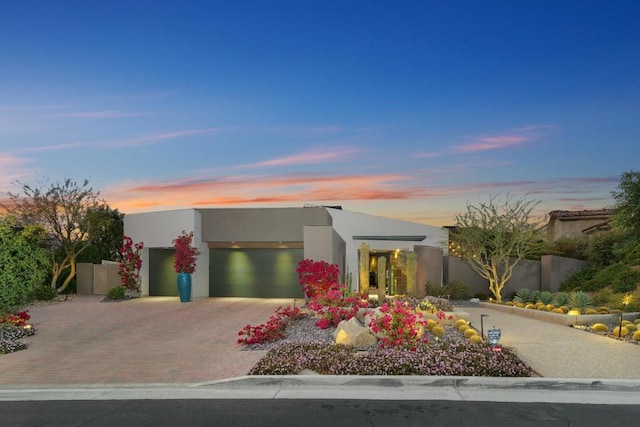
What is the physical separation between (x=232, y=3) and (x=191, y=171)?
9016 millimetres

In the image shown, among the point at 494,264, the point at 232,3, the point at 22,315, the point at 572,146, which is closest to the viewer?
the point at 22,315

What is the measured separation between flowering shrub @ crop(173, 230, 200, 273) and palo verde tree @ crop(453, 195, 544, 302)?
1158cm

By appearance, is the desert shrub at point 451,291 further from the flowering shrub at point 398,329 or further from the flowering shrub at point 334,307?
the flowering shrub at point 398,329

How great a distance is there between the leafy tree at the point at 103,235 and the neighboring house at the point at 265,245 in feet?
7.89

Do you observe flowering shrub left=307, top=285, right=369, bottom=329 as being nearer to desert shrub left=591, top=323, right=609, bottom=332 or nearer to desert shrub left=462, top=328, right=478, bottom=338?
desert shrub left=462, top=328, right=478, bottom=338

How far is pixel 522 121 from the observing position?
17359mm

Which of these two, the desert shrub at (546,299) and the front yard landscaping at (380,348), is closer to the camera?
the front yard landscaping at (380,348)

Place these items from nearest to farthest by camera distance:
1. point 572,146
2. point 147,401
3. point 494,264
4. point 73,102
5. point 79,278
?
point 147,401 < point 73,102 < point 572,146 < point 494,264 < point 79,278

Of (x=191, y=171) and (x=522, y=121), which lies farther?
(x=191, y=171)

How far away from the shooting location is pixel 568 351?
977cm

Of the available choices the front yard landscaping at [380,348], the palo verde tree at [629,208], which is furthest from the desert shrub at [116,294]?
the palo verde tree at [629,208]

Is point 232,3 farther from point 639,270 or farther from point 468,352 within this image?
point 639,270

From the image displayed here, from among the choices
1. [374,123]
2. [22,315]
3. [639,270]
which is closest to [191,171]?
[374,123]

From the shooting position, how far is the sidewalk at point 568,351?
26.5 ft
